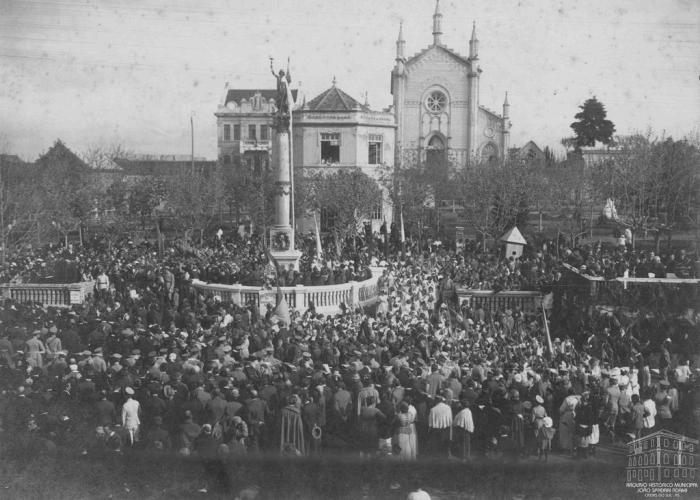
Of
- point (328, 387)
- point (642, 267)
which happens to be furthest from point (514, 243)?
point (328, 387)

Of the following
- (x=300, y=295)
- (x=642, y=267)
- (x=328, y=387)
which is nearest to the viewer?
(x=328, y=387)

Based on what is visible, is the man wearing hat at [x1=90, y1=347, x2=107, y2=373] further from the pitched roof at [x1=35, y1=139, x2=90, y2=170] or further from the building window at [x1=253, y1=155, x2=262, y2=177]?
the building window at [x1=253, y1=155, x2=262, y2=177]

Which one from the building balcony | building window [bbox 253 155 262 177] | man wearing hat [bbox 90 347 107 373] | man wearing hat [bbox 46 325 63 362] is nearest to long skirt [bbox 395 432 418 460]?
man wearing hat [bbox 90 347 107 373]

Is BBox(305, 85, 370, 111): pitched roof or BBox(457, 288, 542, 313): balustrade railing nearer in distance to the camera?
BBox(457, 288, 542, 313): balustrade railing

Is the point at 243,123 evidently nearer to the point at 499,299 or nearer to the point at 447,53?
the point at 447,53

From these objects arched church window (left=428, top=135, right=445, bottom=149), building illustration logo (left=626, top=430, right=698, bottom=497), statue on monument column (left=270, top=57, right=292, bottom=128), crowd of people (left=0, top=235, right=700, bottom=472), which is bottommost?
building illustration logo (left=626, top=430, right=698, bottom=497)

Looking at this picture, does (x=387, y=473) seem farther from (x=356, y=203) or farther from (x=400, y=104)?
(x=400, y=104)

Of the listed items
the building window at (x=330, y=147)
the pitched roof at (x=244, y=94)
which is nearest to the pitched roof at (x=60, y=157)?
the building window at (x=330, y=147)

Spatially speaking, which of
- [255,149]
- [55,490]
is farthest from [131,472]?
[255,149]
